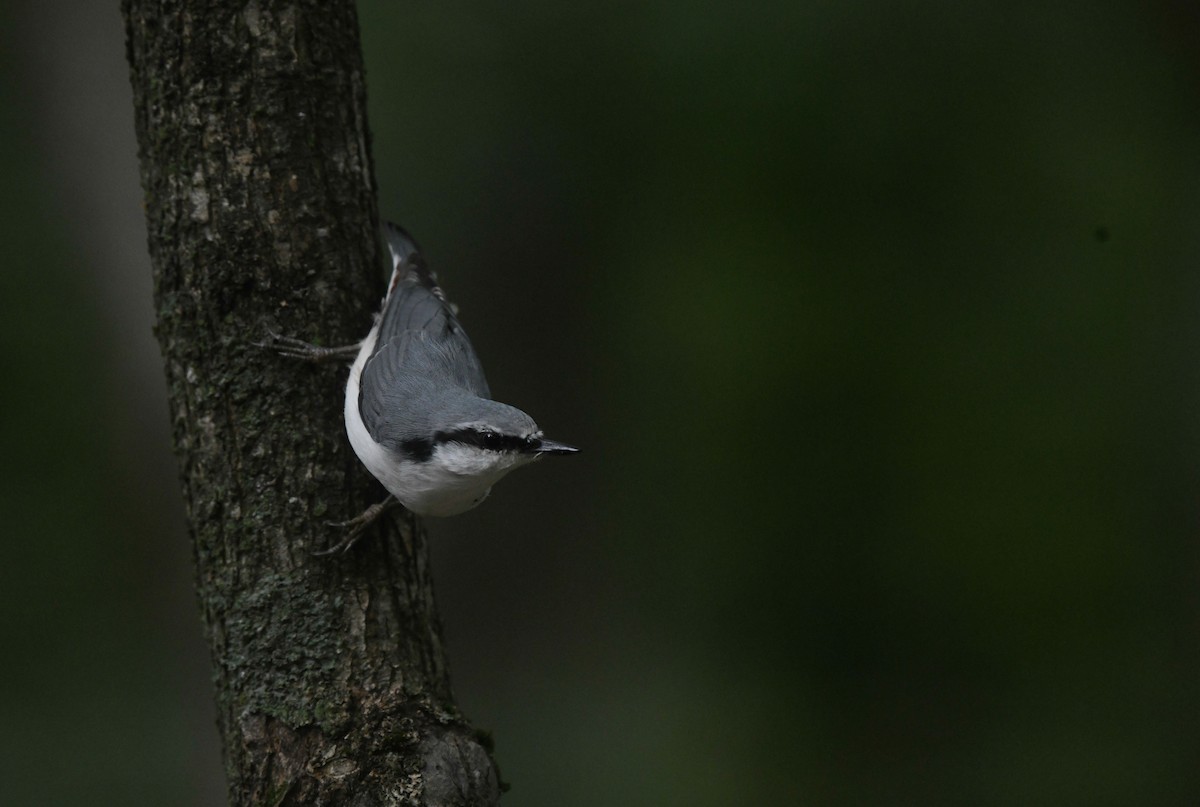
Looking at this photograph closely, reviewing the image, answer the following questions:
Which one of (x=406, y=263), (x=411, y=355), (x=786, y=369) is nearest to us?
(x=411, y=355)

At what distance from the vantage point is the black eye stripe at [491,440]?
244cm

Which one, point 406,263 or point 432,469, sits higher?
point 406,263

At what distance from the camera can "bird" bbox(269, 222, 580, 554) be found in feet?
8.01

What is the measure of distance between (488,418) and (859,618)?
4329mm

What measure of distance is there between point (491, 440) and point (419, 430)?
0.65 ft

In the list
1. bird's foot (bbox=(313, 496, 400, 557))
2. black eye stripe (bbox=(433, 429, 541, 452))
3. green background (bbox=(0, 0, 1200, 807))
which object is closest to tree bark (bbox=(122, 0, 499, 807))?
bird's foot (bbox=(313, 496, 400, 557))

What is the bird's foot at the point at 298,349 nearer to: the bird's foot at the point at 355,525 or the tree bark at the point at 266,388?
the tree bark at the point at 266,388

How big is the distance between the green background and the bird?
137 inches

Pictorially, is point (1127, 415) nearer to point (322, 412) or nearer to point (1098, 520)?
point (1098, 520)

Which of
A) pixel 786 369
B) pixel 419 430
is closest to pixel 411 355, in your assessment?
pixel 419 430

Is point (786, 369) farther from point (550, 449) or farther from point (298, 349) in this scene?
point (298, 349)

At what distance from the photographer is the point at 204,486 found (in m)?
2.42

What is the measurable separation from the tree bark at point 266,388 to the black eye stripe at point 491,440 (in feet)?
0.90

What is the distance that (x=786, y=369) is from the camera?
6.23m
